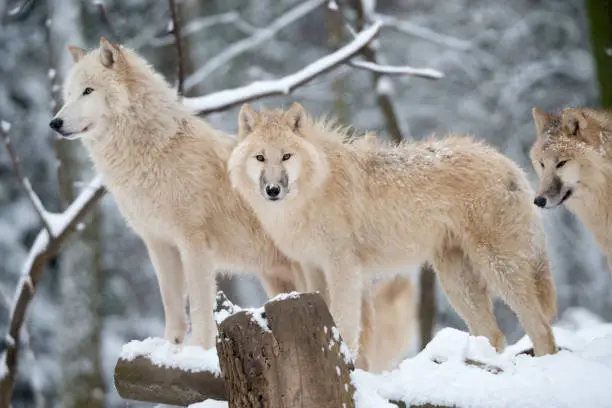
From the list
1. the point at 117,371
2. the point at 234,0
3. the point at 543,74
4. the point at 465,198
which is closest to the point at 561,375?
the point at 465,198

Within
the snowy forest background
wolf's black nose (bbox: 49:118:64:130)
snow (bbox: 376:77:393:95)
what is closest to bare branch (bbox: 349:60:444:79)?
snow (bbox: 376:77:393:95)

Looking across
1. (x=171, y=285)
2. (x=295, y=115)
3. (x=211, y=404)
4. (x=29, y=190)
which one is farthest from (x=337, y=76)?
(x=211, y=404)

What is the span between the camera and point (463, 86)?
15.7 m

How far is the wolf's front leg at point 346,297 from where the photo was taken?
17.0ft

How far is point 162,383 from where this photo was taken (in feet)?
14.8

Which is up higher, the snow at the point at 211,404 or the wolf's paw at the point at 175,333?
the wolf's paw at the point at 175,333

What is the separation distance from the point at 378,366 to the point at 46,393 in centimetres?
1012

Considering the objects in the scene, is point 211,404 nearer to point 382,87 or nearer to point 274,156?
point 274,156

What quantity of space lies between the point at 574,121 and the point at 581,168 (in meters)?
0.33

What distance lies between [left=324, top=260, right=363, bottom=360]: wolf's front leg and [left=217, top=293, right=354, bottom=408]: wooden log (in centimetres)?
176

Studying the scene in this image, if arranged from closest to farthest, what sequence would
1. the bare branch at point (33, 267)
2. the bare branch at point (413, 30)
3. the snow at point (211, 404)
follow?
the snow at point (211, 404) → the bare branch at point (33, 267) → the bare branch at point (413, 30)

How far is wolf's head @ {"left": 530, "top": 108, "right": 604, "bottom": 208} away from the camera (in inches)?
203

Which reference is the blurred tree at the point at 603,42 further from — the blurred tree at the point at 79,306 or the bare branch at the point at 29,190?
the blurred tree at the point at 79,306

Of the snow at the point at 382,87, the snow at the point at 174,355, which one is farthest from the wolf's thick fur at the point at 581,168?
the snow at the point at 382,87
